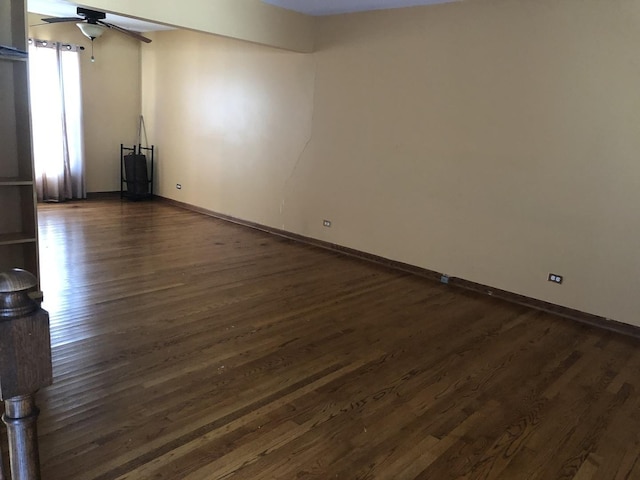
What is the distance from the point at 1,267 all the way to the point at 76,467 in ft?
5.95

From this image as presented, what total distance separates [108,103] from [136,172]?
117cm

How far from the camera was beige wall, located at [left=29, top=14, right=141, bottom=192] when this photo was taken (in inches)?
294

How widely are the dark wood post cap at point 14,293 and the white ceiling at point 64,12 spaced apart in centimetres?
530

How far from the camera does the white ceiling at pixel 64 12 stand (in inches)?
225

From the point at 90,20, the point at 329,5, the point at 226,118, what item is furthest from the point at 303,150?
the point at 90,20

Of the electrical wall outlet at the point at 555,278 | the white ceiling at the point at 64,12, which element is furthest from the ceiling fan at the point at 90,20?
the electrical wall outlet at the point at 555,278

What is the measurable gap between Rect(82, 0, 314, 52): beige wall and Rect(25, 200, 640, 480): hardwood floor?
85.8 inches

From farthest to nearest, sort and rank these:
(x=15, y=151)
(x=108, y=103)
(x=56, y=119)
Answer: (x=108, y=103) → (x=56, y=119) → (x=15, y=151)

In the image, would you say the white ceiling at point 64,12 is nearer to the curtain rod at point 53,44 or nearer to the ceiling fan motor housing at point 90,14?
the ceiling fan motor housing at point 90,14

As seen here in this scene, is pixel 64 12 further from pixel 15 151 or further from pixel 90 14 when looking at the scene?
pixel 15 151

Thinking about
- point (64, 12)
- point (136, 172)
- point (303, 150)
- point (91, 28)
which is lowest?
point (136, 172)

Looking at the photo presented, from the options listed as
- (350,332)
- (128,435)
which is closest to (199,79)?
(350,332)

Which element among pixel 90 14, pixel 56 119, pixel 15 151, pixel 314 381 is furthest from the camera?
pixel 56 119

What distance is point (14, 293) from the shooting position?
37.1 inches
